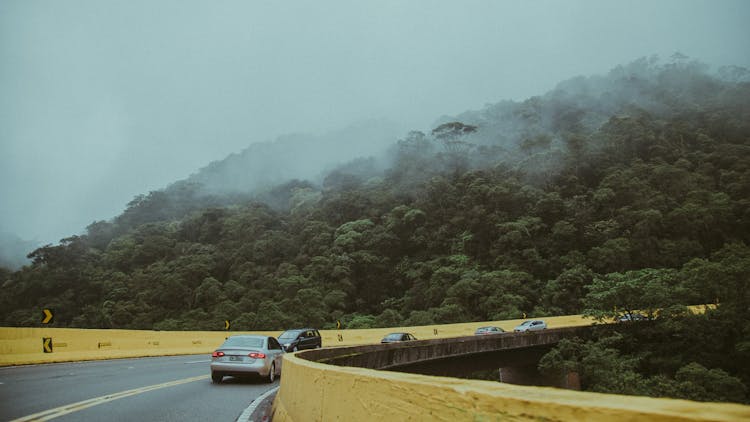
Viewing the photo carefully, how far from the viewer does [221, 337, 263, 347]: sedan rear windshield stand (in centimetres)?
1451

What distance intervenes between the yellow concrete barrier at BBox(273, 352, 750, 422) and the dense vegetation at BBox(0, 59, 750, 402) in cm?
3062

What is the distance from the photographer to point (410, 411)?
299 centimetres

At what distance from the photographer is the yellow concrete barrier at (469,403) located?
1.76m

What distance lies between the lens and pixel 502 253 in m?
68.2

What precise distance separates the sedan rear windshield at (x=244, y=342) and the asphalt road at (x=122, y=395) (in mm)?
1002

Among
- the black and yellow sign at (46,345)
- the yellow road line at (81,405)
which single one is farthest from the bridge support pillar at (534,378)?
the yellow road line at (81,405)

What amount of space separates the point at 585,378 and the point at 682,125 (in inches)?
2375

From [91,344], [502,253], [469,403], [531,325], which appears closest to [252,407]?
[469,403]

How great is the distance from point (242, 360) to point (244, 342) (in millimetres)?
726

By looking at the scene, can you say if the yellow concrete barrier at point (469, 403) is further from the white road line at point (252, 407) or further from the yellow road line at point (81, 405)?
the yellow road line at point (81, 405)

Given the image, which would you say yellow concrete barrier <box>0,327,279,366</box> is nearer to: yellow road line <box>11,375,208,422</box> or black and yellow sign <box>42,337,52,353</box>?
black and yellow sign <box>42,337,52,353</box>

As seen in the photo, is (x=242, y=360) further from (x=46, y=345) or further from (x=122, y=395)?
(x=46, y=345)

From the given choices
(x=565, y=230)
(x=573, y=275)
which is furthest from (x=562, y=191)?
(x=573, y=275)

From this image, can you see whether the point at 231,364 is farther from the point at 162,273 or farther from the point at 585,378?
the point at 162,273
